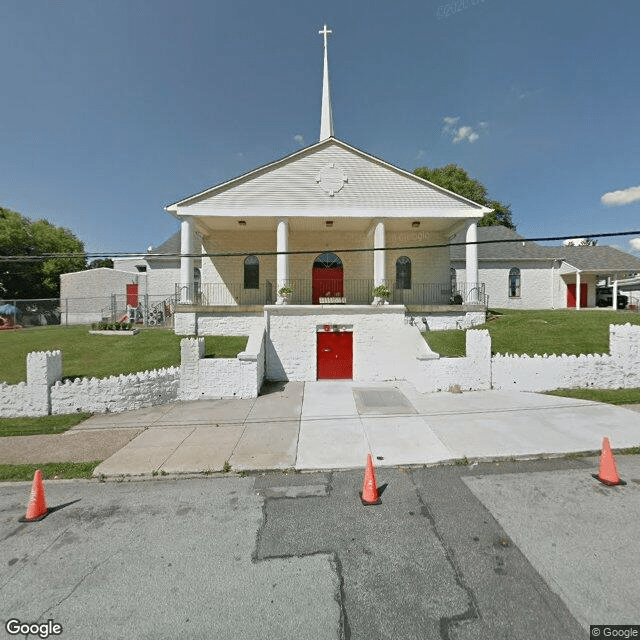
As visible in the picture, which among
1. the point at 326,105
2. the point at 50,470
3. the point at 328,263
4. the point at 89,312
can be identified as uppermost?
the point at 326,105

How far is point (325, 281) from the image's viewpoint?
687 inches

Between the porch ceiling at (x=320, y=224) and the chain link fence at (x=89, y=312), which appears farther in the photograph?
the chain link fence at (x=89, y=312)

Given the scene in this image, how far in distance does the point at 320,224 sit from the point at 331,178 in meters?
2.29

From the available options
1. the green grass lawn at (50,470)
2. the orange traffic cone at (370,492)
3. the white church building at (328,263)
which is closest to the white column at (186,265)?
the white church building at (328,263)

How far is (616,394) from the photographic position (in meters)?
9.35

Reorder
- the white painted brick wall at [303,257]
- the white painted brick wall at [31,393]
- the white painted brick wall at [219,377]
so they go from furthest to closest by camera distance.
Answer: the white painted brick wall at [303,257], the white painted brick wall at [219,377], the white painted brick wall at [31,393]

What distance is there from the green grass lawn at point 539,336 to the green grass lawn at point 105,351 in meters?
8.66

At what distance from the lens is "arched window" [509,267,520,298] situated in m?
23.5

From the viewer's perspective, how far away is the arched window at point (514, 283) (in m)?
23.5

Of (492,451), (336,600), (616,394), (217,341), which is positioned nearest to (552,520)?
(492,451)

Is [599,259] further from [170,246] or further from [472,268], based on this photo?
[170,246]

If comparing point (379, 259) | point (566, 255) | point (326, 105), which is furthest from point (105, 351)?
point (566, 255)

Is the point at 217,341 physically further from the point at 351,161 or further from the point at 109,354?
the point at 351,161

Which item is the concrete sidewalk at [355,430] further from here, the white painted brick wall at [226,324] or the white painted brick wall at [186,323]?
the white painted brick wall at [186,323]
